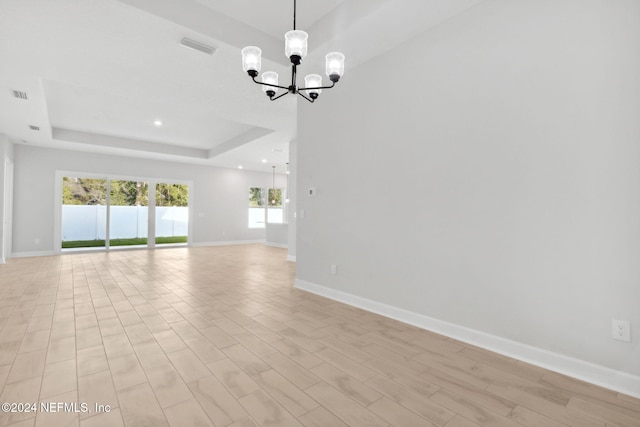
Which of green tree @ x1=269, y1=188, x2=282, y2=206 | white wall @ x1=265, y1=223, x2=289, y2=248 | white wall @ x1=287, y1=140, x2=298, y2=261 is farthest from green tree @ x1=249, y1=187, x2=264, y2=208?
white wall @ x1=287, y1=140, x2=298, y2=261

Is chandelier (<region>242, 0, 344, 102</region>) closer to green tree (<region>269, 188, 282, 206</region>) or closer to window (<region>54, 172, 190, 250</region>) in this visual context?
window (<region>54, 172, 190, 250</region>)

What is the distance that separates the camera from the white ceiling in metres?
2.63

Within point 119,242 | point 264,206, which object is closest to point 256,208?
point 264,206

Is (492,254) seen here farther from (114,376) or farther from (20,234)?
(20,234)

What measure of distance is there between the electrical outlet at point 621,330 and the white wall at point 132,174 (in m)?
10.00

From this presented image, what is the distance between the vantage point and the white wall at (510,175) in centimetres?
191

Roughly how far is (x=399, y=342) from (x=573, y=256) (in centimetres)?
142

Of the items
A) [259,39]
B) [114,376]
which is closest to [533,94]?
[259,39]

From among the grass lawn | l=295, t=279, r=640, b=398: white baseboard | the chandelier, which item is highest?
the chandelier

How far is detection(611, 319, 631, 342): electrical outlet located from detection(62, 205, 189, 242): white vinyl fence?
1005 centimetres

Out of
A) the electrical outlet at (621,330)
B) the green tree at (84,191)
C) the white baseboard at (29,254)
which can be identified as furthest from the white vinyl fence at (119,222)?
the electrical outlet at (621,330)

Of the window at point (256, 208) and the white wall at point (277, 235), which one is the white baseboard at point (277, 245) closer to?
the white wall at point (277, 235)

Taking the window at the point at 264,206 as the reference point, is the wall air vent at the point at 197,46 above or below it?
above

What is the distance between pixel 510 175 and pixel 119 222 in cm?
963
